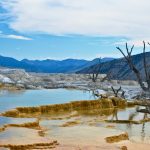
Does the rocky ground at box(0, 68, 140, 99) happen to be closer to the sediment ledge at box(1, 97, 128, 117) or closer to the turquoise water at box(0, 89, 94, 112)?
the turquoise water at box(0, 89, 94, 112)

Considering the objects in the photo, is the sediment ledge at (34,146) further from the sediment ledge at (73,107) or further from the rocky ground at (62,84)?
the rocky ground at (62,84)

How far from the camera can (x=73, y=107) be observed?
4259 cm

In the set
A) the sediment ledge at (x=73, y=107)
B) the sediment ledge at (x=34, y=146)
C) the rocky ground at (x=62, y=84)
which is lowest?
the sediment ledge at (x=34, y=146)

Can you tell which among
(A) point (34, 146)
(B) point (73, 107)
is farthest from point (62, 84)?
(A) point (34, 146)

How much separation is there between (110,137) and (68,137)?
2392mm

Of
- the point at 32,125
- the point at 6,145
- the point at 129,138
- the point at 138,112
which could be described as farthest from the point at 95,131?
the point at 138,112

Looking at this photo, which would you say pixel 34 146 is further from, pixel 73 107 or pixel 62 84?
pixel 62 84

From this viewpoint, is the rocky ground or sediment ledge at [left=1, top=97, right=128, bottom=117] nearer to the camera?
sediment ledge at [left=1, top=97, right=128, bottom=117]

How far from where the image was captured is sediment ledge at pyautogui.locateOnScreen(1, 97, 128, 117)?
119 ft

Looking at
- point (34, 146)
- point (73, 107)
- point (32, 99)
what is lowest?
point (34, 146)

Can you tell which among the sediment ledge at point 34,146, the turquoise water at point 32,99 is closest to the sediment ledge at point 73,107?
the turquoise water at point 32,99

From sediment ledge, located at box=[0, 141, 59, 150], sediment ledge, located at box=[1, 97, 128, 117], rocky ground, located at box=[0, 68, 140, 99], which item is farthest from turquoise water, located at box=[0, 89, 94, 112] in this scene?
sediment ledge, located at box=[0, 141, 59, 150]

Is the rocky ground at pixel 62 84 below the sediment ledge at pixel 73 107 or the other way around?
the other way around

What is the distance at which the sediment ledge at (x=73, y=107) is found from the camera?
36.3 metres
